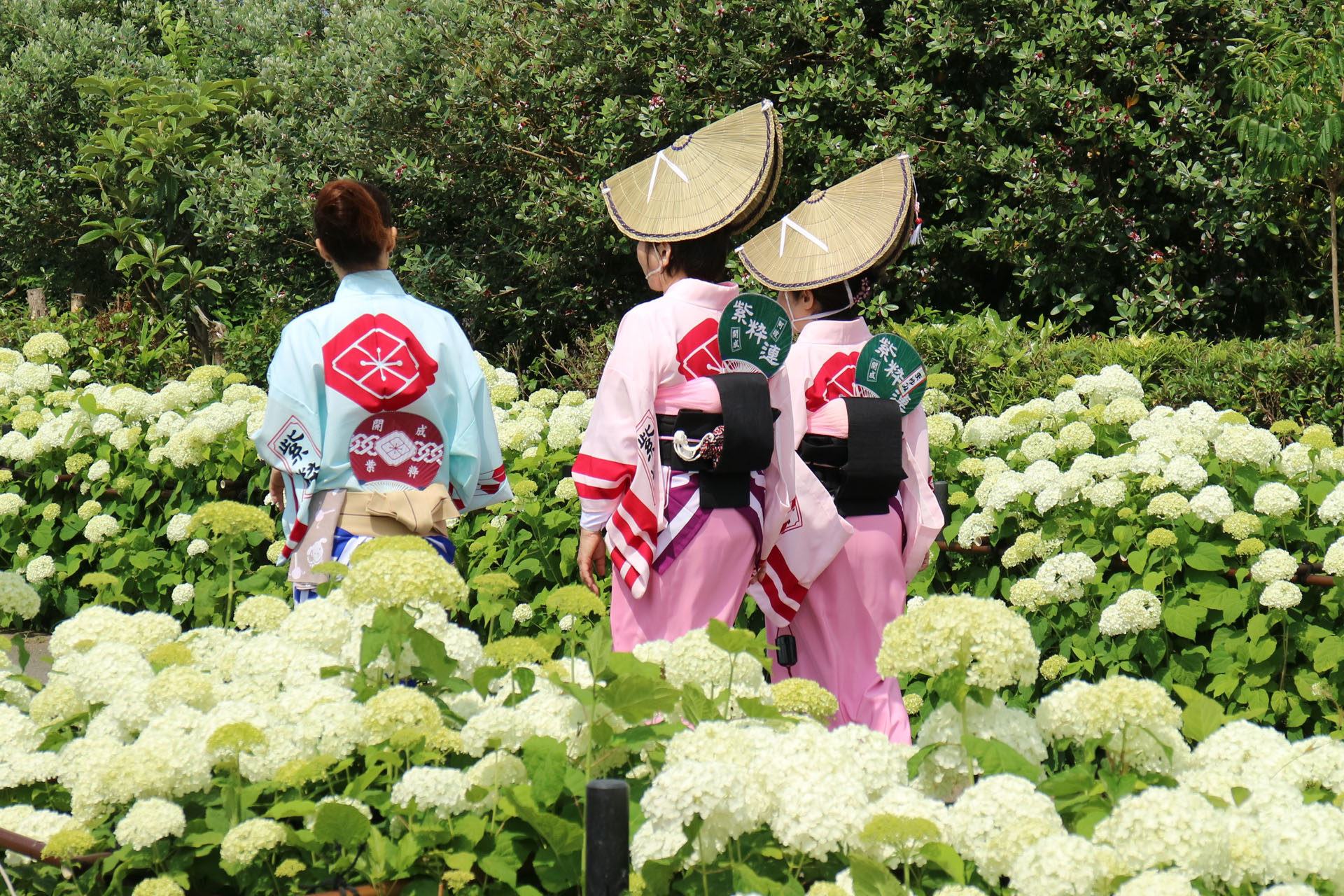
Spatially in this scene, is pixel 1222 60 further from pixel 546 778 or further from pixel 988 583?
pixel 546 778

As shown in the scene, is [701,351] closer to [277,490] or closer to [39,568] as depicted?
[277,490]

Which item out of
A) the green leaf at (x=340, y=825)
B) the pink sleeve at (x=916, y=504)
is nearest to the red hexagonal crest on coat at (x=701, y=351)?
the pink sleeve at (x=916, y=504)

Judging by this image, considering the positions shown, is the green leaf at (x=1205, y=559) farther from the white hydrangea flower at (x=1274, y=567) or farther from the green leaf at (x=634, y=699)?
the green leaf at (x=634, y=699)

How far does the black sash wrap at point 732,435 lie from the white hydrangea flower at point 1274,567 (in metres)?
1.36

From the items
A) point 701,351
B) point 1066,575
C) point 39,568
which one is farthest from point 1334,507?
point 39,568

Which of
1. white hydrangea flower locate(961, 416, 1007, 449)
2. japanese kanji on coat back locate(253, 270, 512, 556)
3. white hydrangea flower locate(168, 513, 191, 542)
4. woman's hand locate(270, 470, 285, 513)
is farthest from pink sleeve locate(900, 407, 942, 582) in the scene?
white hydrangea flower locate(168, 513, 191, 542)

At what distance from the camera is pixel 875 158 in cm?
793

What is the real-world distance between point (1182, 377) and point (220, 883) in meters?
5.64

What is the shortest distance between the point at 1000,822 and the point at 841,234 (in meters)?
2.75

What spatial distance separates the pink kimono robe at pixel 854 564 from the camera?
368 cm

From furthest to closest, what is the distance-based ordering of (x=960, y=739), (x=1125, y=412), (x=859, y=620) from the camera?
1. (x=1125, y=412)
2. (x=859, y=620)
3. (x=960, y=739)

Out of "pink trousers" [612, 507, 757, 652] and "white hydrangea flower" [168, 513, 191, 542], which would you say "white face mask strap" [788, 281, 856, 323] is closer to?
"pink trousers" [612, 507, 757, 652]

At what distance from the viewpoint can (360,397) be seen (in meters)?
3.42

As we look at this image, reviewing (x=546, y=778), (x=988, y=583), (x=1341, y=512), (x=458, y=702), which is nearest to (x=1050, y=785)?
(x=546, y=778)
